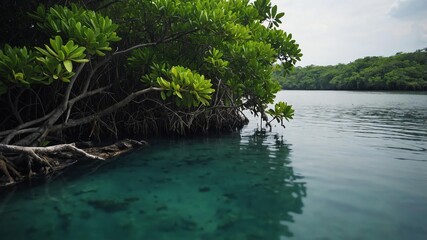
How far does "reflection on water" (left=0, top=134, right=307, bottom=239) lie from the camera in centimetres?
243

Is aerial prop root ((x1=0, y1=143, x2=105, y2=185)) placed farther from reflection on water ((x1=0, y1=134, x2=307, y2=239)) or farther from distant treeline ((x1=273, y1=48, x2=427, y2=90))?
distant treeline ((x1=273, y1=48, x2=427, y2=90))

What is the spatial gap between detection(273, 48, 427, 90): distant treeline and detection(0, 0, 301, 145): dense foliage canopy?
35337 millimetres

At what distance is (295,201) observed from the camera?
3.14m

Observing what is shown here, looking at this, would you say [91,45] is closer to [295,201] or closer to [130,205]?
[130,205]

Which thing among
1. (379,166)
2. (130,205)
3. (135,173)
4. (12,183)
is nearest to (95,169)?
(135,173)

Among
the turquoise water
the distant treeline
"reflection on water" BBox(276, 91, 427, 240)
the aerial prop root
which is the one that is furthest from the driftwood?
the distant treeline

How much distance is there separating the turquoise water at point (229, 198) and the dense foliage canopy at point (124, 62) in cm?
115

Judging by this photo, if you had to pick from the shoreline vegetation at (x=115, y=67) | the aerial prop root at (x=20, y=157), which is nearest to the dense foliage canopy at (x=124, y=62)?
the shoreline vegetation at (x=115, y=67)

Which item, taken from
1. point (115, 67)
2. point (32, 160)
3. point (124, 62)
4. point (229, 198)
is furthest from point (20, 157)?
point (124, 62)

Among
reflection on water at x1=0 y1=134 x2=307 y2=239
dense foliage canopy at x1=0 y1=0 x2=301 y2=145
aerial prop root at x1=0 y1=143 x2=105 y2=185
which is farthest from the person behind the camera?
aerial prop root at x1=0 y1=143 x2=105 y2=185

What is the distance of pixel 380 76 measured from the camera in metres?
49.9

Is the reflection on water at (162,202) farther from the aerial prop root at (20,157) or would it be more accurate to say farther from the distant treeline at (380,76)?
the distant treeline at (380,76)

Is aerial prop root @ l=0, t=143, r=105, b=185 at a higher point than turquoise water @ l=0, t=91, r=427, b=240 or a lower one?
higher

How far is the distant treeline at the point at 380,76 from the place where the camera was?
45678 mm
